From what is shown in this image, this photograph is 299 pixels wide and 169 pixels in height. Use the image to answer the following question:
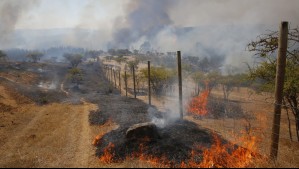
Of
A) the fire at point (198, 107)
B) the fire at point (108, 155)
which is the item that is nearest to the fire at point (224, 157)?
the fire at point (108, 155)

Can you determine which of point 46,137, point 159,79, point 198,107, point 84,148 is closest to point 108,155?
point 84,148

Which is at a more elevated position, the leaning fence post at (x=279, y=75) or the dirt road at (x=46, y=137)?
the leaning fence post at (x=279, y=75)

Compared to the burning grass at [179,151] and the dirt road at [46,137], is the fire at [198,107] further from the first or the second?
the burning grass at [179,151]

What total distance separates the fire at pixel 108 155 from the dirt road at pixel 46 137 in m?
0.52

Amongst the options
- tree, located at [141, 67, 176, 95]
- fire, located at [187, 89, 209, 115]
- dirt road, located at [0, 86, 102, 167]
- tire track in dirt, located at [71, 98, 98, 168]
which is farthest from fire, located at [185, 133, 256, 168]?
tree, located at [141, 67, 176, 95]

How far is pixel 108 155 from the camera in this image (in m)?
13.9

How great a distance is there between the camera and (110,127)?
2091 centimetres

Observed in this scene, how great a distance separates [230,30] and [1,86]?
611 feet

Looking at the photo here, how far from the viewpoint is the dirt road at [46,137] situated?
47.6 feet

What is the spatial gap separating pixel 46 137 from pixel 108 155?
335 inches

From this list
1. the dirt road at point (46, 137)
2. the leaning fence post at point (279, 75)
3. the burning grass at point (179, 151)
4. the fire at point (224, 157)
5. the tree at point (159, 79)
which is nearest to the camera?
the leaning fence post at point (279, 75)

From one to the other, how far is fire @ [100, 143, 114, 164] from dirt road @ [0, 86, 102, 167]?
0.52 metres

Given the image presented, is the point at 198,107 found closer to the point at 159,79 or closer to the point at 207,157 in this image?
the point at 159,79

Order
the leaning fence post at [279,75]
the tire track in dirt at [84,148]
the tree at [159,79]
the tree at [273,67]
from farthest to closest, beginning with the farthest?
the tree at [159,79] → the tree at [273,67] → the tire track in dirt at [84,148] → the leaning fence post at [279,75]
